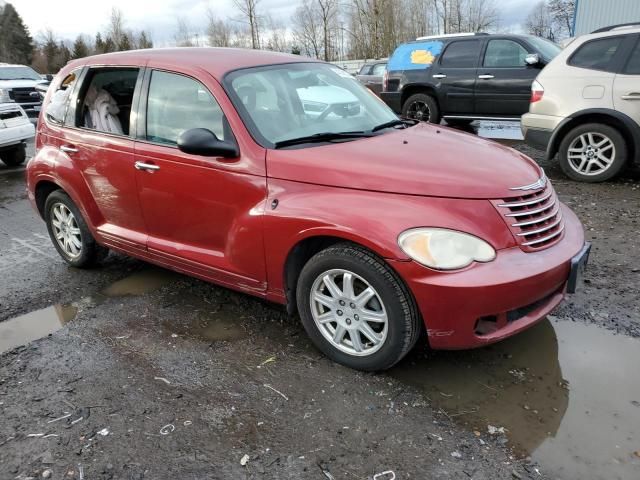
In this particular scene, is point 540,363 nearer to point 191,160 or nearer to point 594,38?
point 191,160

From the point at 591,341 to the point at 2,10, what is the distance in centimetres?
6954

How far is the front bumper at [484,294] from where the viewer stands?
2584mm

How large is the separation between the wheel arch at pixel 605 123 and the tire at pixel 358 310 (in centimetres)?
485

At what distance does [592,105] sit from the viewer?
20.9 feet

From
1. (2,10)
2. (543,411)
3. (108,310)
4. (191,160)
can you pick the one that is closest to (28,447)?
(108,310)

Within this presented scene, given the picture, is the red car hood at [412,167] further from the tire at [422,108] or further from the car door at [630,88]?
the tire at [422,108]

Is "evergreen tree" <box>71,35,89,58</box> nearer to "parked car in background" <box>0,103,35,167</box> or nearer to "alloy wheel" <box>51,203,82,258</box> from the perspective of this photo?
"parked car in background" <box>0,103,35,167</box>

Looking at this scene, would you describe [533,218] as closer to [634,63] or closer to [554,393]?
[554,393]

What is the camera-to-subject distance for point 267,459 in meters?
2.43

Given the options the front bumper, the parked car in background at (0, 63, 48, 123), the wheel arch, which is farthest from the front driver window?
the parked car in background at (0, 63, 48, 123)

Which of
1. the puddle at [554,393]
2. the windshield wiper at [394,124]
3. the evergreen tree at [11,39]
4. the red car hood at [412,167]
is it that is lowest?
the puddle at [554,393]

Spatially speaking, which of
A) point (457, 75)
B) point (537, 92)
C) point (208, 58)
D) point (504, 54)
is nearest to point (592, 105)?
point (537, 92)

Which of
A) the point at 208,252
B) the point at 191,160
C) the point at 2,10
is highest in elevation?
the point at 2,10

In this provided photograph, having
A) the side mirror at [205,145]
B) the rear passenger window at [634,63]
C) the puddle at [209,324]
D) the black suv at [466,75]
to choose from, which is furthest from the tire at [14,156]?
the rear passenger window at [634,63]
